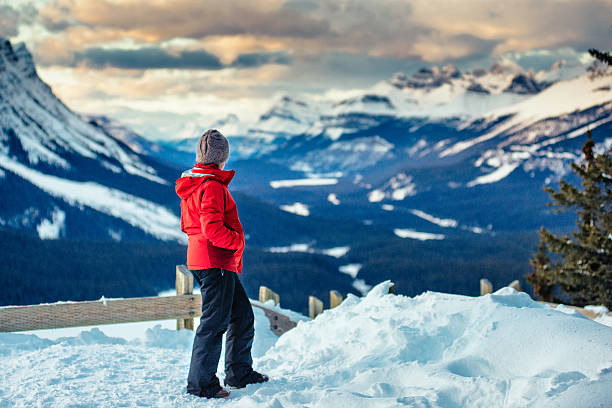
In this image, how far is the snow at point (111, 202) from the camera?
112875 mm

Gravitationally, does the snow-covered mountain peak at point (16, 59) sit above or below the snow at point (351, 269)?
above

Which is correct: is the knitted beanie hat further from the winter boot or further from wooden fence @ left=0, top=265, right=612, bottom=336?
wooden fence @ left=0, top=265, right=612, bottom=336

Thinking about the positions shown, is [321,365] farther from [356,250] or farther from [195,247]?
[356,250]

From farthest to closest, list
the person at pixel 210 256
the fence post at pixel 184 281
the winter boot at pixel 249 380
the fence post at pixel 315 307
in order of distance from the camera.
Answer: the fence post at pixel 315 307, the fence post at pixel 184 281, the winter boot at pixel 249 380, the person at pixel 210 256

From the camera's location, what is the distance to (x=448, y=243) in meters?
128

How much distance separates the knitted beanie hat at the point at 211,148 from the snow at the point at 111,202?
104959 mm

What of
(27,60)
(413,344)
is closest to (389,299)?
(413,344)

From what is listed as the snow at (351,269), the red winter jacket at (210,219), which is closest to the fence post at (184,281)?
the red winter jacket at (210,219)

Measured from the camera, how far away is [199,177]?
6250 mm

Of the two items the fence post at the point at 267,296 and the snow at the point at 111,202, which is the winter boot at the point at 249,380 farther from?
the snow at the point at 111,202

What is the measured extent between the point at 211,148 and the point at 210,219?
81cm

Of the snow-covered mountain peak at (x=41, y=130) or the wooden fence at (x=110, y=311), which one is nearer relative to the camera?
the wooden fence at (x=110, y=311)

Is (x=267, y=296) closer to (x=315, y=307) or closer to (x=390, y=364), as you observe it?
(x=315, y=307)

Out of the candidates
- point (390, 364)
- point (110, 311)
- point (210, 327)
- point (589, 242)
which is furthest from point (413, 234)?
point (210, 327)
